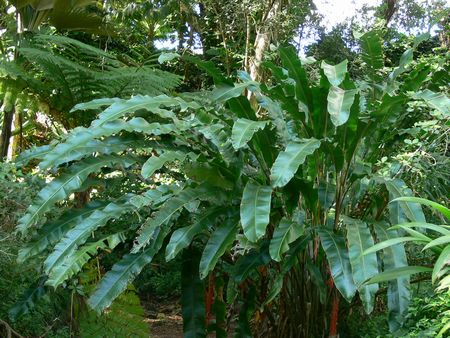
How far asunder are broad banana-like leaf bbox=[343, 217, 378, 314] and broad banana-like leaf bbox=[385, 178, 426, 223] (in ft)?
0.81

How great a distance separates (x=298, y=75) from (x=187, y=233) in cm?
117

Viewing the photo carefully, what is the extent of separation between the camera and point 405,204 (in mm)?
3113

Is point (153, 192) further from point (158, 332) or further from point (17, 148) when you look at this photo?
point (17, 148)

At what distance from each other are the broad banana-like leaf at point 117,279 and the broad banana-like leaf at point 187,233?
8.7 inches

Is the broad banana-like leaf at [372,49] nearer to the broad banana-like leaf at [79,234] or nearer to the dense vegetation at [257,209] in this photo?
the dense vegetation at [257,209]

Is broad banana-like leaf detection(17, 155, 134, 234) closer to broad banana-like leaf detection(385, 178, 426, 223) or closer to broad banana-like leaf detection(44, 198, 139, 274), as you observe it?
broad banana-like leaf detection(44, 198, 139, 274)

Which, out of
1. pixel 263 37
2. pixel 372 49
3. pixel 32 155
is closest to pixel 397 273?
pixel 372 49

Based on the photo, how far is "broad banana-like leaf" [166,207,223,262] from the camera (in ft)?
9.91

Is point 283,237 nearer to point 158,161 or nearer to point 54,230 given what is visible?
point 158,161

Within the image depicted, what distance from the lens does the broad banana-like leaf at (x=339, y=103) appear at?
2.94 meters

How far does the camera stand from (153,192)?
3301mm

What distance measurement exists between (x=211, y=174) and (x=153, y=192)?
0.36 metres

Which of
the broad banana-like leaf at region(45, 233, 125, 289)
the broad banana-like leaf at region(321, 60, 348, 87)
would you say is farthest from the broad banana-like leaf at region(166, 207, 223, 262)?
the broad banana-like leaf at region(321, 60, 348, 87)

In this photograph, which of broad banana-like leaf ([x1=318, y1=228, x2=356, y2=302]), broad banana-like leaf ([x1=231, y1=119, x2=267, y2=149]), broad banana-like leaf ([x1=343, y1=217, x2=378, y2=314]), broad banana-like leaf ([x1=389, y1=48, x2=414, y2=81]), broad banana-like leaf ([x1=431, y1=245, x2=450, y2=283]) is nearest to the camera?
broad banana-like leaf ([x1=431, y1=245, x2=450, y2=283])
